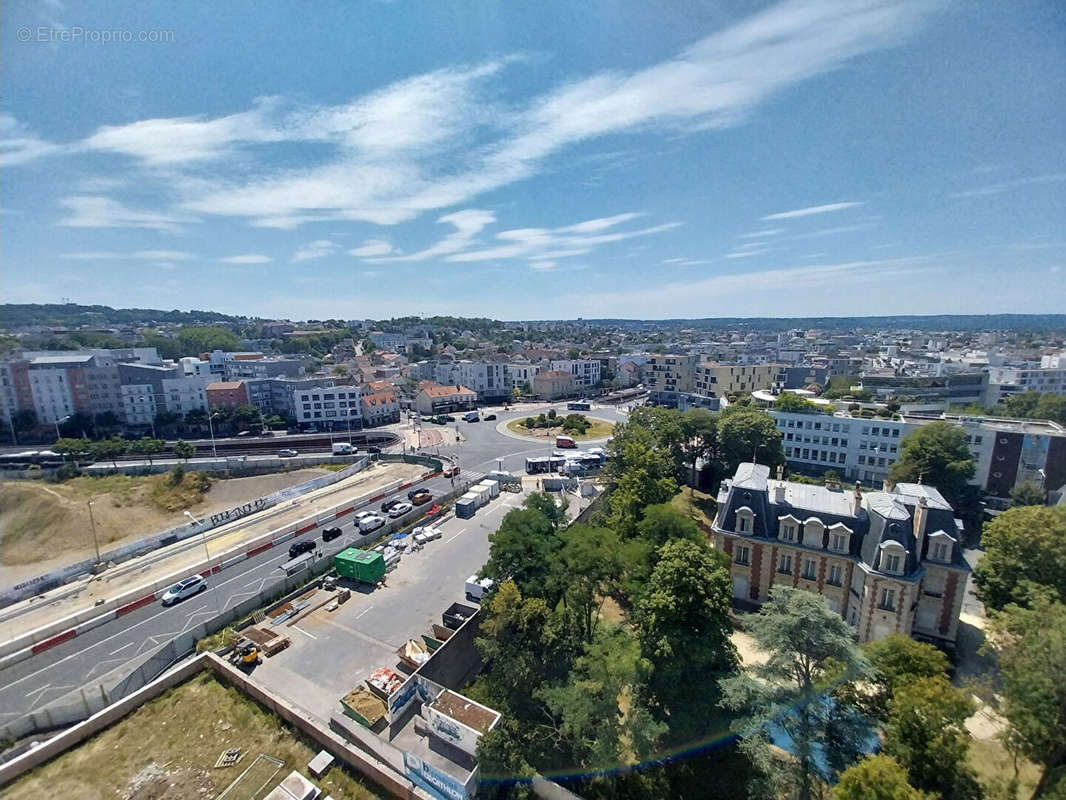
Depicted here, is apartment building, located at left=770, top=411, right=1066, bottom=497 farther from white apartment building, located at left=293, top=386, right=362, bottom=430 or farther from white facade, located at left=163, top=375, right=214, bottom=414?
white facade, located at left=163, top=375, right=214, bottom=414

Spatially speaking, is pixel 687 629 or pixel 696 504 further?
pixel 696 504

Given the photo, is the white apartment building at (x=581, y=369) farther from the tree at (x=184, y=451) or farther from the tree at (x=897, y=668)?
the tree at (x=897, y=668)

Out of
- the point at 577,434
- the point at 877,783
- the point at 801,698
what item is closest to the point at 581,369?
the point at 577,434

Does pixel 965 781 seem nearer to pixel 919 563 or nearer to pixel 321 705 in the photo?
pixel 919 563

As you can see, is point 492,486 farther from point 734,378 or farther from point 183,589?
point 734,378

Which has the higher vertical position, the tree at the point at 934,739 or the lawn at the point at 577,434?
the tree at the point at 934,739

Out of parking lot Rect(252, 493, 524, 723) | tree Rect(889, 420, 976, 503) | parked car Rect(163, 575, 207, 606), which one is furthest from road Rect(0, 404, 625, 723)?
tree Rect(889, 420, 976, 503)

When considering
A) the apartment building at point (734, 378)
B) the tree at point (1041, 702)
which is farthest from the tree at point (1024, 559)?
the apartment building at point (734, 378)
